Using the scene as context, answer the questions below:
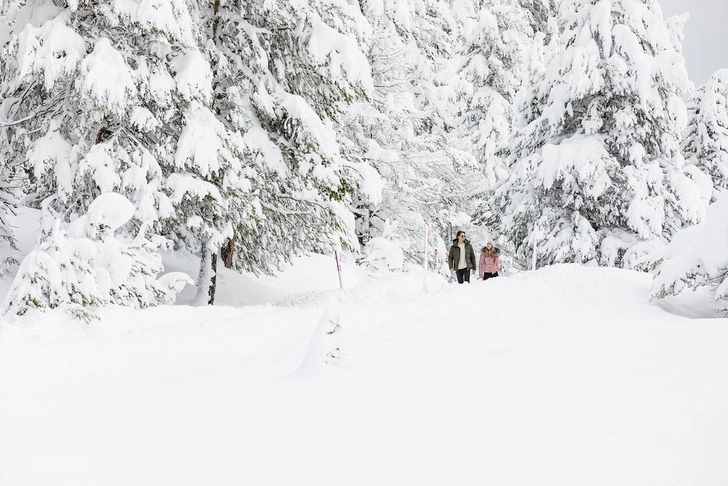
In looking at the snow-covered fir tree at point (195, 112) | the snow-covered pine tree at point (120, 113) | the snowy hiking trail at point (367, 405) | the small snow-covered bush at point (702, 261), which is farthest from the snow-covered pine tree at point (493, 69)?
the snowy hiking trail at point (367, 405)

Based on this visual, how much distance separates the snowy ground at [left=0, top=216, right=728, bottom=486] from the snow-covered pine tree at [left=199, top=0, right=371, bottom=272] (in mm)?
3325

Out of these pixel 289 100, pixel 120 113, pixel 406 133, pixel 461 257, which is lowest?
pixel 461 257

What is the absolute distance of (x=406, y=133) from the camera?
18844 mm

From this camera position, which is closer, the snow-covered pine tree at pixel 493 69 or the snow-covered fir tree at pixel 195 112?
the snow-covered fir tree at pixel 195 112

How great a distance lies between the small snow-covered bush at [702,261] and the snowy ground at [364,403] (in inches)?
49.9

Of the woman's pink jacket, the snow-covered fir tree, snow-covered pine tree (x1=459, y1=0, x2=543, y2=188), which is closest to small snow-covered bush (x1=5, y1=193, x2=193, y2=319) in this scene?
the snow-covered fir tree

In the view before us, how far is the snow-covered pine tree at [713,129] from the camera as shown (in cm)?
2181

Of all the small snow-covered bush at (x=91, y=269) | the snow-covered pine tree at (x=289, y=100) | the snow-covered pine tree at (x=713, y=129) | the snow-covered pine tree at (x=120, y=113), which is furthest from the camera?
the snow-covered pine tree at (x=713, y=129)

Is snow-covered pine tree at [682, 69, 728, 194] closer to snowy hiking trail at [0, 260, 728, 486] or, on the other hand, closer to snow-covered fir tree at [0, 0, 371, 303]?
snow-covered fir tree at [0, 0, 371, 303]

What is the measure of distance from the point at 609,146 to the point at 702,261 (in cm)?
870

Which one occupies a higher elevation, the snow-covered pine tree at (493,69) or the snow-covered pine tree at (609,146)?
the snow-covered pine tree at (493,69)

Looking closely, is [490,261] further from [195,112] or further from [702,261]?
[195,112]

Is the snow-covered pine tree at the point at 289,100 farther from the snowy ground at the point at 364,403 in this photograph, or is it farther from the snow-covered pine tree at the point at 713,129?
the snow-covered pine tree at the point at 713,129

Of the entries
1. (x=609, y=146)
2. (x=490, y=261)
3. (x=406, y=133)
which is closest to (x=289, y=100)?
(x=490, y=261)
